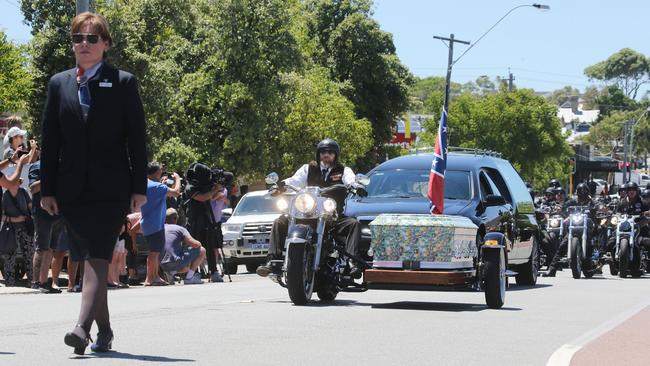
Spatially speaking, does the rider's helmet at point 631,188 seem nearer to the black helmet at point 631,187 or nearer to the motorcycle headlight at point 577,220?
the black helmet at point 631,187

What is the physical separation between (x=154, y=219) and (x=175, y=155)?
3155 centimetres

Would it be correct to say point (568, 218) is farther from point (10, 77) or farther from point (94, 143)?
point (10, 77)

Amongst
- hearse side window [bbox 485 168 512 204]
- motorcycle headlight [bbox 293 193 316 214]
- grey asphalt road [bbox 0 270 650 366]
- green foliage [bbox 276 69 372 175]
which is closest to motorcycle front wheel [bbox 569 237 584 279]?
hearse side window [bbox 485 168 512 204]

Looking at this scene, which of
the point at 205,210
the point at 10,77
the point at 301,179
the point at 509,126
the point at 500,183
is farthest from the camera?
the point at 509,126

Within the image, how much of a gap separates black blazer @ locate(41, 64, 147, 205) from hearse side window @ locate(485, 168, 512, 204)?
35.5ft

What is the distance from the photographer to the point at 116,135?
860 centimetres

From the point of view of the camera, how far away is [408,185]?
1712cm

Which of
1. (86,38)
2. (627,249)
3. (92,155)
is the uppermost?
(86,38)

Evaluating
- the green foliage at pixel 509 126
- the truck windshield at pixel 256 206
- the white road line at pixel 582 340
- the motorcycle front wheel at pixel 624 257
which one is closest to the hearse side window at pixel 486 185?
the white road line at pixel 582 340

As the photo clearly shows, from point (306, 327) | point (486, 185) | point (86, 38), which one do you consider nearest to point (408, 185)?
point (486, 185)

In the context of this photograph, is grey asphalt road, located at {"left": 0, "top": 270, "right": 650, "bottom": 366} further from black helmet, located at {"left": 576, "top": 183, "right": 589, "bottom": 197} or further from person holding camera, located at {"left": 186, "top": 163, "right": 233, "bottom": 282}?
black helmet, located at {"left": 576, "top": 183, "right": 589, "bottom": 197}

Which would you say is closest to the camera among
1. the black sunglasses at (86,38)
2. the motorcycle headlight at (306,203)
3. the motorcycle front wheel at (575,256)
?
the black sunglasses at (86,38)

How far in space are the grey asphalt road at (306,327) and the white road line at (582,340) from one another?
104mm

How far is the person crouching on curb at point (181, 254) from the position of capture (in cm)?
1995
